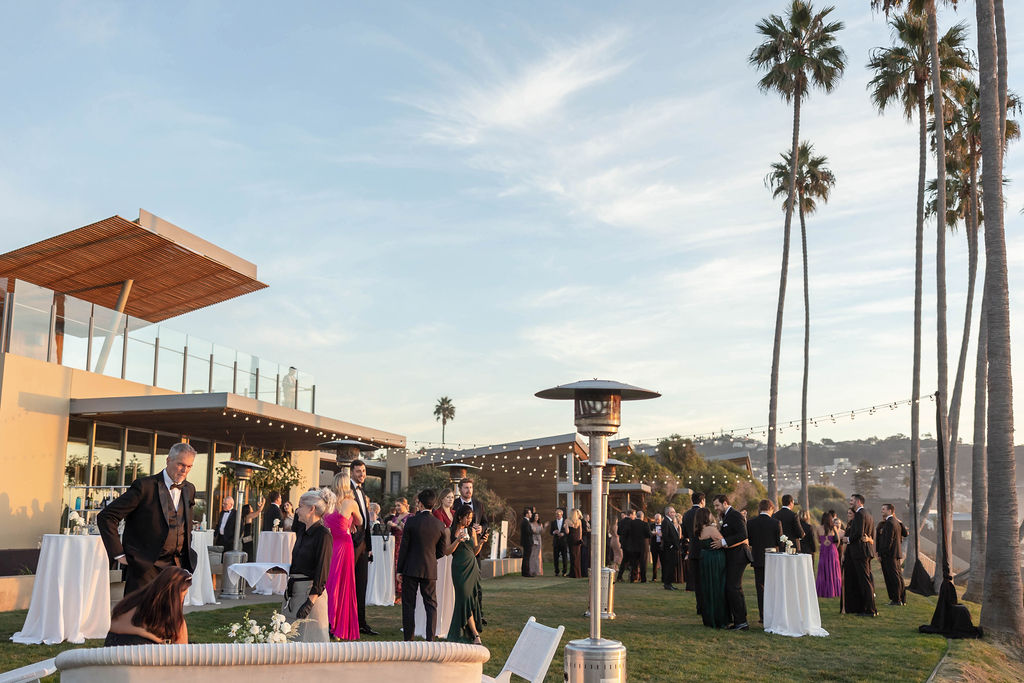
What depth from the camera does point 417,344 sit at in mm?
27672

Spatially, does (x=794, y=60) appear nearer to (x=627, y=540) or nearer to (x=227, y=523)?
(x=627, y=540)

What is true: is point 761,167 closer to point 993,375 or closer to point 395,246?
point 395,246

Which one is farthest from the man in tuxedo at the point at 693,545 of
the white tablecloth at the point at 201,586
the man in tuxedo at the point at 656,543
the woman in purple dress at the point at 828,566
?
the white tablecloth at the point at 201,586

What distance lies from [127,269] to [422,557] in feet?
45.9

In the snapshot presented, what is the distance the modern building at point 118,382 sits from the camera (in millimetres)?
15945

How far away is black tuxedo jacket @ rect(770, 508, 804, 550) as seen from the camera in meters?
13.7

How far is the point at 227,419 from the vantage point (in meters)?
18.1

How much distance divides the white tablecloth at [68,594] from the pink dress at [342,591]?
7.86 ft

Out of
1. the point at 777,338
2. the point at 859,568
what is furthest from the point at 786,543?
the point at 777,338

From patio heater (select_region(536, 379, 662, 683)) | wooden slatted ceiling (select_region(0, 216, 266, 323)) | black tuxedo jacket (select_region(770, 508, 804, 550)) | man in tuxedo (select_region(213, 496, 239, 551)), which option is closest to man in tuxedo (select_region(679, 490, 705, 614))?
black tuxedo jacket (select_region(770, 508, 804, 550))

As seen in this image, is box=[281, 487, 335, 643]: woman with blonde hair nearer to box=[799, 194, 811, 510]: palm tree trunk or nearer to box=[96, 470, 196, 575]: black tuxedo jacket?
box=[96, 470, 196, 575]: black tuxedo jacket

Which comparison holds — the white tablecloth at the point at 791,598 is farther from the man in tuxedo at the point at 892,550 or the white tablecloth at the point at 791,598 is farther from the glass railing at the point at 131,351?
the glass railing at the point at 131,351

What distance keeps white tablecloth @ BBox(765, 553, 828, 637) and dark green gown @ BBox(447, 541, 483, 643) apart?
4554mm

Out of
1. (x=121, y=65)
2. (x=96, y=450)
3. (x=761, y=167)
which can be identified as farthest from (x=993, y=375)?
(x=761, y=167)
